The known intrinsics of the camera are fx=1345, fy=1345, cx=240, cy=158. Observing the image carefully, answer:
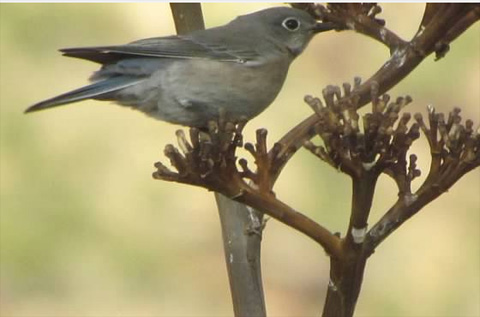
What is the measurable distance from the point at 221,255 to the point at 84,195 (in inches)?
32.5

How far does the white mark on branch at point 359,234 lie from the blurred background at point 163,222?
11.9 feet

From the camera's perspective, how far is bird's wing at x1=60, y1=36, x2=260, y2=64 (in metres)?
3.63

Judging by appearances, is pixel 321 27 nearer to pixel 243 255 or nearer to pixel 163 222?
pixel 243 255

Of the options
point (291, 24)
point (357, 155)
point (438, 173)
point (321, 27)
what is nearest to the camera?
point (357, 155)

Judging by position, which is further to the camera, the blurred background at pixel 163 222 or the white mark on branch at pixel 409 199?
the blurred background at pixel 163 222

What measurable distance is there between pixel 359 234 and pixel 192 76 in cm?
106

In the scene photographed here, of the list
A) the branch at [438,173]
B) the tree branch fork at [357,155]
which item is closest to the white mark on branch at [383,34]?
the tree branch fork at [357,155]

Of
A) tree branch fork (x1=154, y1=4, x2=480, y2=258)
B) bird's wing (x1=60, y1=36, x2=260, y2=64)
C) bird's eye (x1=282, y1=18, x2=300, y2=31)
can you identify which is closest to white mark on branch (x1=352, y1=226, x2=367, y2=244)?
tree branch fork (x1=154, y1=4, x2=480, y2=258)

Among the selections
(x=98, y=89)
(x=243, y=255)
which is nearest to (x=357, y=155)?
(x=243, y=255)

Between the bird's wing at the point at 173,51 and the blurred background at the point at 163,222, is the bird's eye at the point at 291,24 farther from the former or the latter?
the blurred background at the point at 163,222

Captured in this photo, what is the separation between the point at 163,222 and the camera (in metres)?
7.05

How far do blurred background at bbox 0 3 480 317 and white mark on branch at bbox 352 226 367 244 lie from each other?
3.64 metres

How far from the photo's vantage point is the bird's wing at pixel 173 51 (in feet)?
11.9

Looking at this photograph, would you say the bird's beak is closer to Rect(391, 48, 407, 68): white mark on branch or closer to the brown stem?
Rect(391, 48, 407, 68): white mark on branch
